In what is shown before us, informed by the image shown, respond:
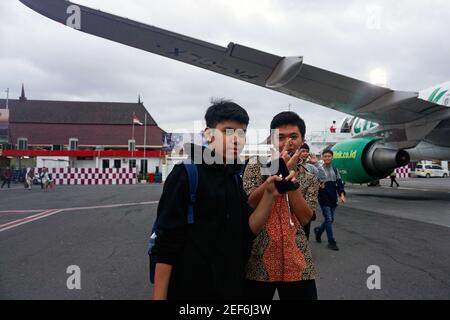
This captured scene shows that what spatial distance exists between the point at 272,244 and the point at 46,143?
2158 inches

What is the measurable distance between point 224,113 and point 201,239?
64cm

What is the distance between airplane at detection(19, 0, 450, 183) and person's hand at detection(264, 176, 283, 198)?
617 centimetres

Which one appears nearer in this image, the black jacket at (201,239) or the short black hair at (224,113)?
the black jacket at (201,239)

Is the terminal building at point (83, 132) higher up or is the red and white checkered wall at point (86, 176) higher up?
the terminal building at point (83, 132)

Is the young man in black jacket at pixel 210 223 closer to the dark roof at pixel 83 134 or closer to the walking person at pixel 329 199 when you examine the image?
the walking person at pixel 329 199

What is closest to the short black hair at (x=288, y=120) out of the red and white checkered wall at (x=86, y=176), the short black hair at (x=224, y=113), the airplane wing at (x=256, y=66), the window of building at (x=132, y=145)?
the short black hair at (x=224, y=113)

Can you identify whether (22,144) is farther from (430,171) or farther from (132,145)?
(430,171)

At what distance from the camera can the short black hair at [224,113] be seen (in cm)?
162

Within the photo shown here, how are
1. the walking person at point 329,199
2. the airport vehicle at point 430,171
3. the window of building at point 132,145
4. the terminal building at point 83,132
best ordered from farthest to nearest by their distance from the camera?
the window of building at point 132,145, the terminal building at point 83,132, the airport vehicle at point 430,171, the walking person at point 329,199

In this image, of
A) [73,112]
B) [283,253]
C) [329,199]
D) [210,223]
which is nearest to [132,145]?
[73,112]

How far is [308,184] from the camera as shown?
6.52ft

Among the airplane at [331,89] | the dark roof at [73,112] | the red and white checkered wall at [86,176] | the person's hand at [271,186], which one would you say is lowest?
the red and white checkered wall at [86,176]

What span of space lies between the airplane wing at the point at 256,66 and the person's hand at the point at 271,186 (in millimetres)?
6151

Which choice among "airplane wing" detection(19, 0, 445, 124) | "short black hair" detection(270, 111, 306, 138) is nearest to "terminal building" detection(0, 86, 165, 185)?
"airplane wing" detection(19, 0, 445, 124)
